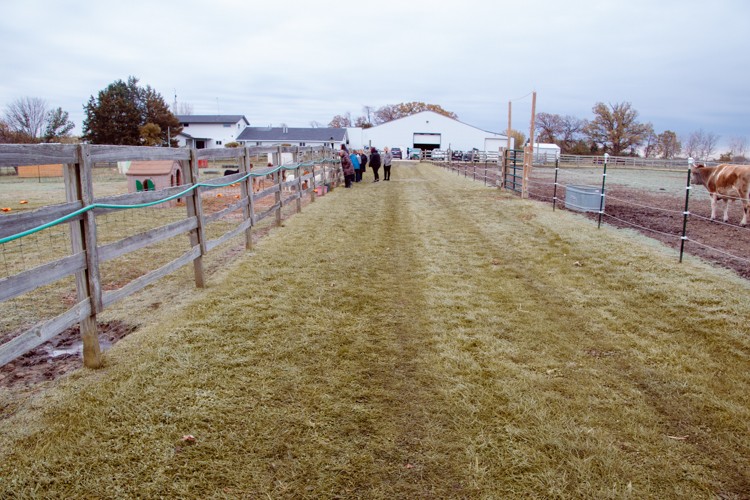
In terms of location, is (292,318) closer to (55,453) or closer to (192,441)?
(192,441)

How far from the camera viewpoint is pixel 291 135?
75.4 meters

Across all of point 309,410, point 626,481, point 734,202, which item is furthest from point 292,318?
point 734,202

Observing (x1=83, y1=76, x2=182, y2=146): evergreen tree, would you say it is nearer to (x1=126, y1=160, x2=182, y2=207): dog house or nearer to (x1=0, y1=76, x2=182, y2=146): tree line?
(x1=0, y1=76, x2=182, y2=146): tree line

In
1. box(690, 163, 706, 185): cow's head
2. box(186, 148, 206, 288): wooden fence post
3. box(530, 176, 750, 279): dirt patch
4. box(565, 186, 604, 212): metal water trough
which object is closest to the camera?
box(186, 148, 206, 288): wooden fence post

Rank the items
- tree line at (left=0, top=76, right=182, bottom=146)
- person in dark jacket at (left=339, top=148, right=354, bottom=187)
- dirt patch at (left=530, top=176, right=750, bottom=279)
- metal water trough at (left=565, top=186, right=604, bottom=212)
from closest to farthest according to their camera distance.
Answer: dirt patch at (left=530, top=176, right=750, bottom=279) < metal water trough at (left=565, top=186, right=604, bottom=212) < person in dark jacket at (left=339, top=148, right=354, bottom=187) < tree line at (left=0, top=76, right=182, bottom=146)

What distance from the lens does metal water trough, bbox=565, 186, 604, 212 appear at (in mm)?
13242

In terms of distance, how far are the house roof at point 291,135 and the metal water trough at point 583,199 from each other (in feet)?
202

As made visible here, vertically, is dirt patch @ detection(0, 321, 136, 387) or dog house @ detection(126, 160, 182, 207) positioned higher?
dog house @ detection(126, 160, 182, 207)

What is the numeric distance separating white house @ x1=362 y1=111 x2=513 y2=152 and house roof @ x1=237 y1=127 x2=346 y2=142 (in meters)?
8.23

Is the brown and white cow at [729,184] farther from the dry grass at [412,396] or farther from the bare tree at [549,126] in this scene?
the bare tree at [549,126]

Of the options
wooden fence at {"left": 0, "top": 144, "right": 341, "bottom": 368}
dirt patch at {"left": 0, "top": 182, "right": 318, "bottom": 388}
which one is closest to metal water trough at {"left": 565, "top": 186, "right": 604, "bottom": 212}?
wooden fence at {"left": 0, "top": 144, "right": 341, "bottom": 368}

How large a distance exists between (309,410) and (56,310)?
378cm

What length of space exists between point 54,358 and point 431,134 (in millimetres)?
65662

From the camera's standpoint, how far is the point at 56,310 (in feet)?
18.6
